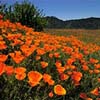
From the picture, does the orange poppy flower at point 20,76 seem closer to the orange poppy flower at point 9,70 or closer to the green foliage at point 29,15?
the orange poppy flower at point 9,70

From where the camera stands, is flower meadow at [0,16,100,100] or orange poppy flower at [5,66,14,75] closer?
orange poppy flower at [5,66,14,75]

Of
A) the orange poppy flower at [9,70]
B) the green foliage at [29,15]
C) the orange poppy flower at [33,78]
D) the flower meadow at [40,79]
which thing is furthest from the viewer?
the green foliage at [29,15]

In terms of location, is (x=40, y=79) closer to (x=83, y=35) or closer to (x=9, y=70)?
(x=9, y=70)

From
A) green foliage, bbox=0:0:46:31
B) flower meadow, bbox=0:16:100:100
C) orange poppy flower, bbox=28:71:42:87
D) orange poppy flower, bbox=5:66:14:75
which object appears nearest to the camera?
orange poppy flower, bbox=28:71:42:87

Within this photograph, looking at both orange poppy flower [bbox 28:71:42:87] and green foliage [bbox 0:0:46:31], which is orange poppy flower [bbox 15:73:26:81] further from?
green foliage [bbox 0:0:46:31]

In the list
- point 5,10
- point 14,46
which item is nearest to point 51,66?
point 14,46

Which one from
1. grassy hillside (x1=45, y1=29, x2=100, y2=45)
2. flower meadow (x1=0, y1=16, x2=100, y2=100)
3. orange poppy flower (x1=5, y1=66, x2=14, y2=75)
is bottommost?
grassy hillside (x1=45, y1=29, x2=100, y2=45)

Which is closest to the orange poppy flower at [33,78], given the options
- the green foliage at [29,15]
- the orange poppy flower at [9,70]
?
the orange poppy flower at [9,70]

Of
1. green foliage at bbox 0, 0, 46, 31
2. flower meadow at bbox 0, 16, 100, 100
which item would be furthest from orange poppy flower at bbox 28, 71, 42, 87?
green foliage at bbox 0, 0, 46, 31

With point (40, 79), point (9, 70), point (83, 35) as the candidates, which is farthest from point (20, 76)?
point (83, 35)

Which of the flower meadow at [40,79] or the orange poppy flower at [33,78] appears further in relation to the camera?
the flower meadow at [40,79]

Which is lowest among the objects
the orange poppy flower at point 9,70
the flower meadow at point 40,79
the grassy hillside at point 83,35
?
the grassy hillside at point 83,35

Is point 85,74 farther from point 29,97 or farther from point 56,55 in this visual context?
point 29,97

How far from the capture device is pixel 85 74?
6.73 meters
